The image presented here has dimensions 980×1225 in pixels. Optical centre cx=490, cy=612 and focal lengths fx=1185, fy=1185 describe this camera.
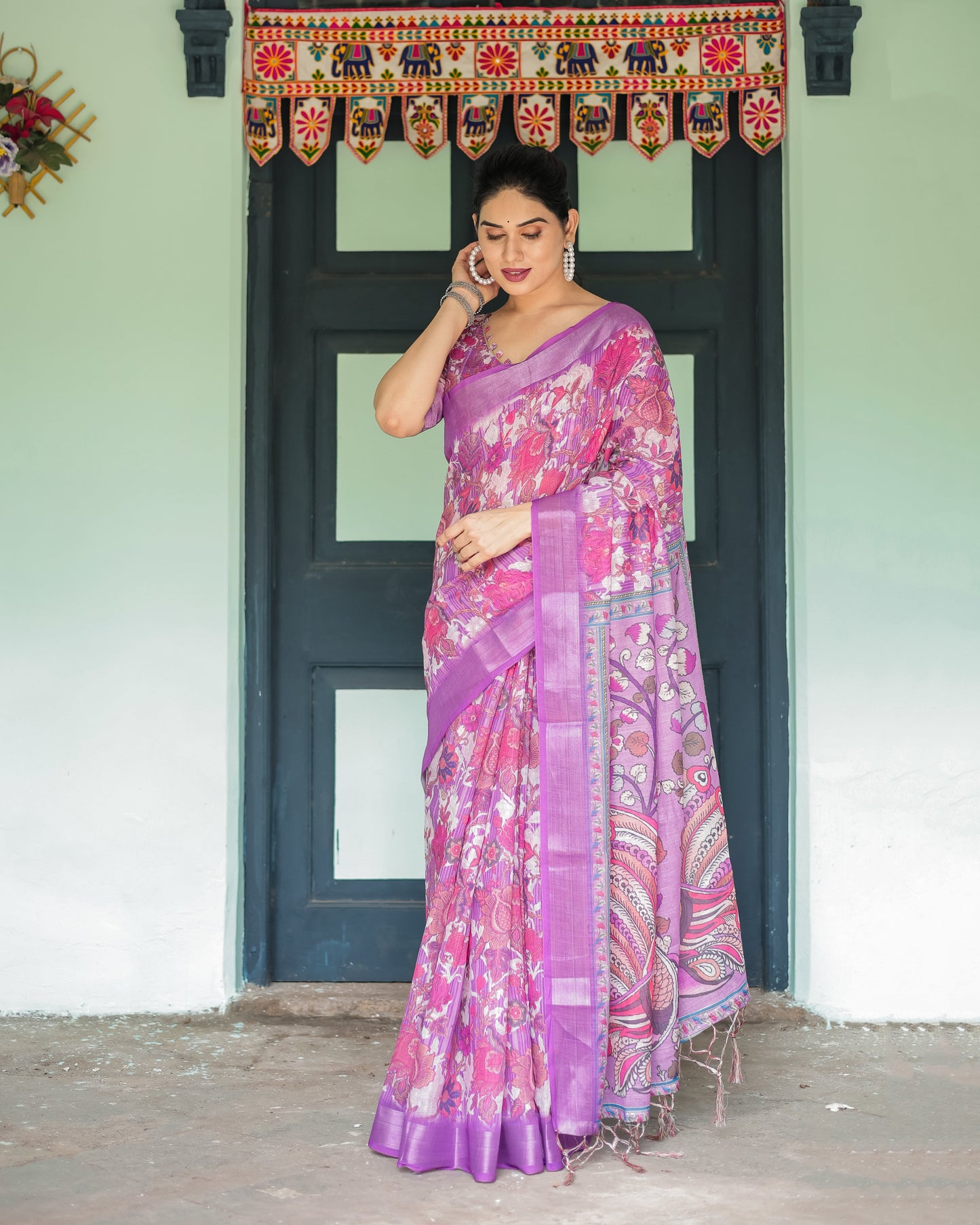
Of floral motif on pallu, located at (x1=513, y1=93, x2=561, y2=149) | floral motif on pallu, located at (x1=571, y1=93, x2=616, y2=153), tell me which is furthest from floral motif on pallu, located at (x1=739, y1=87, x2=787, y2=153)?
floral motif on pallu, located at (x1=513, y1=93, x2=561, y2=149)

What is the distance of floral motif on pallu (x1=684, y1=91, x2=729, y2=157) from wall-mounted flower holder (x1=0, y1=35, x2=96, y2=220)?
1.43 meters

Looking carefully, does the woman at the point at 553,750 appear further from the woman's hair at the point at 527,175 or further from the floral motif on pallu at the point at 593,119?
the floral motif on pallu at the point at 593,119

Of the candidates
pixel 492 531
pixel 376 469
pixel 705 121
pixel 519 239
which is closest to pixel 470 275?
pixel 519 239

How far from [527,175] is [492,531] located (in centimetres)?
65

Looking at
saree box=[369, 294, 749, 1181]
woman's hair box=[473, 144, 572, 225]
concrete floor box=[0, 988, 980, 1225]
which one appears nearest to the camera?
concrete floor box=[0, 988, 980, 1225]

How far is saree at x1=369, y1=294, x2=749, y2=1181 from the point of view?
6.57ft

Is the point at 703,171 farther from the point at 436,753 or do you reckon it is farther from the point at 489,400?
the point at 436,753

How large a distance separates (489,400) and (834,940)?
1547 millimetres

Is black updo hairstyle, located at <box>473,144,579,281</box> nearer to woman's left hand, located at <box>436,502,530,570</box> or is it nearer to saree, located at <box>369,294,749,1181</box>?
saree, located at <box>369,294,749,1181</box>

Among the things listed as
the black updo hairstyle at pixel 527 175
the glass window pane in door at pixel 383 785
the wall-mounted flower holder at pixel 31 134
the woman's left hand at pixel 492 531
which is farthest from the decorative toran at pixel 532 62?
the glass window pane in door at pixel 383 785

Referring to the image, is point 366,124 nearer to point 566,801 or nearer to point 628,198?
point 628,198

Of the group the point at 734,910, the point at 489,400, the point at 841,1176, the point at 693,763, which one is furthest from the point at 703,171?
the point at 841,1176

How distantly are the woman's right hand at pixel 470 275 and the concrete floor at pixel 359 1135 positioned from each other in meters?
1.56

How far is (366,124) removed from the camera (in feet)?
9.41
